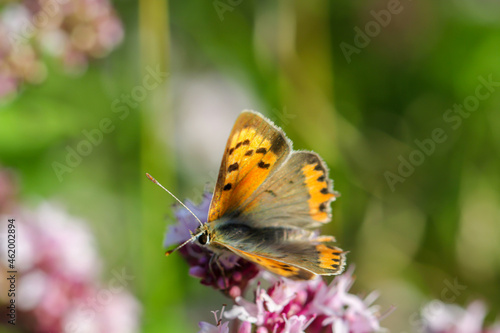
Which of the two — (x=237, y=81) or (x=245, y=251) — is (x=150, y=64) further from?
(x=245, y=251)

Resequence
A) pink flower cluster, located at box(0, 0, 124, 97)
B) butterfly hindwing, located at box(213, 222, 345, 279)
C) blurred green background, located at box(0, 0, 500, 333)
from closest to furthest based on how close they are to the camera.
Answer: butterfly hindwing, located at box(213, 222, 345, 279) → pink flower cluster, located at box(0, 0, 124, 97) → blurred green background, located at box(0, 0, 500, 333)

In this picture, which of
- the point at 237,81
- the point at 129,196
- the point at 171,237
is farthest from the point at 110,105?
the point at 171,237

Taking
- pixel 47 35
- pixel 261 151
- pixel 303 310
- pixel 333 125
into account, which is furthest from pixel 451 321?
pixel 47 35

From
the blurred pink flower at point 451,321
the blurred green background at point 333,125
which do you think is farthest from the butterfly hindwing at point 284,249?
the blurred green background at point 333,125

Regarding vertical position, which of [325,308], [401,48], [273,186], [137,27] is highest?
[137,27]

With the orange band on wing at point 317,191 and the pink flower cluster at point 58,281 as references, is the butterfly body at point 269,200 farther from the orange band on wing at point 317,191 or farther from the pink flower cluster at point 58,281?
the pink flower cluster at point 58,281

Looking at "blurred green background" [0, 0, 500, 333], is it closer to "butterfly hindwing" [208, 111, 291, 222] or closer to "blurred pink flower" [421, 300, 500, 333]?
"blurred pink flower" [421, 300, 500, 333]

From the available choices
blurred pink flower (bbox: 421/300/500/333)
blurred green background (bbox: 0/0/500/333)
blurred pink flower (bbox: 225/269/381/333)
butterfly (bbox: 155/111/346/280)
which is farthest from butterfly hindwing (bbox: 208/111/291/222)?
blurred green background (bbox: 0/0/500/333)
